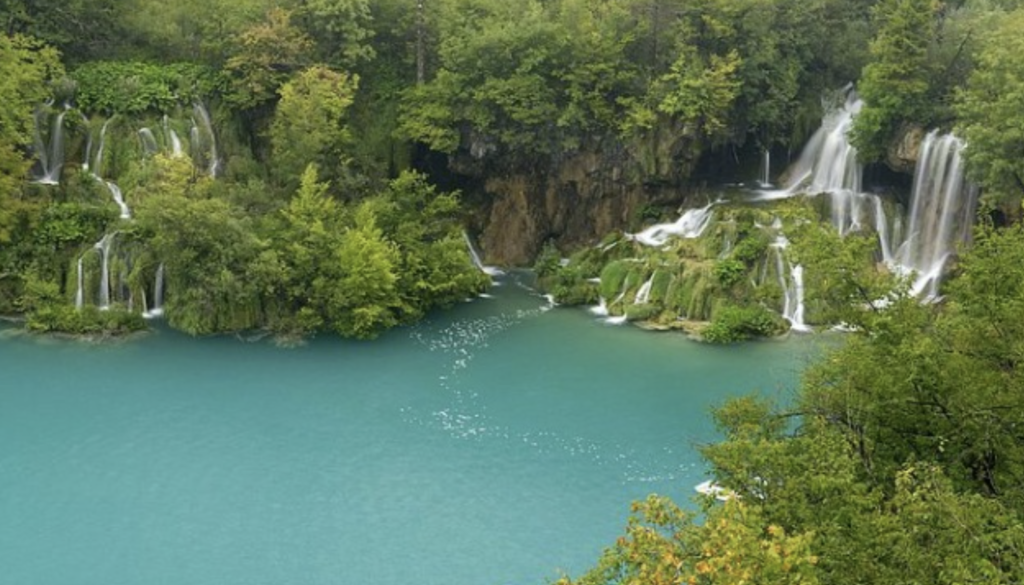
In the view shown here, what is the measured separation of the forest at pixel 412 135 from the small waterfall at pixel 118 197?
85 mm

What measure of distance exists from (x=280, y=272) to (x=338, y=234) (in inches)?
92.6

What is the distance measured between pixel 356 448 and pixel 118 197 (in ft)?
49.1

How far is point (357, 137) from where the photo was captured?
36875mm

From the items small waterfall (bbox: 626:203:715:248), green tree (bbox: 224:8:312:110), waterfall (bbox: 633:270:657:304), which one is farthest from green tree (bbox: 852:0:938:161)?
green tree (bbox: 224:8:312:110)

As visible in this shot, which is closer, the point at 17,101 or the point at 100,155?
the point at 17,101

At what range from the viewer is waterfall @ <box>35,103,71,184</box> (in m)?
33.8

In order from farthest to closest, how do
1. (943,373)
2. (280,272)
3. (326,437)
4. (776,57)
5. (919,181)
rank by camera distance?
1. (776,57)
2. (919,181)
3. (280,272)
4. (326,437)
5. (943,373)

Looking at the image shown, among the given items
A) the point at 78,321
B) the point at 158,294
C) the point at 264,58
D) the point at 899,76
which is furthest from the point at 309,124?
the point at 899,76

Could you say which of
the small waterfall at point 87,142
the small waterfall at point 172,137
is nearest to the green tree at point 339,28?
the small waterfall at point 172,137

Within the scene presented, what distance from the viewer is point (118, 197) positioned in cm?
3322

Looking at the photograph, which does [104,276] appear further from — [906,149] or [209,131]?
[906,149]

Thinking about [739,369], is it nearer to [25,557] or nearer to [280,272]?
[280,272]

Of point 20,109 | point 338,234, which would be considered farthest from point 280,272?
point 20,109

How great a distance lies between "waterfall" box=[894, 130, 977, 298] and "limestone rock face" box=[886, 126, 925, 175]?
10.3 inches
